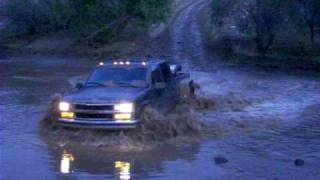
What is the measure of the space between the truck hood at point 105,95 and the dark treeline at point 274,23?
22.7 m

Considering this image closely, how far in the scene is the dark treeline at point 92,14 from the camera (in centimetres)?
4050

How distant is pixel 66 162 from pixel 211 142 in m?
3.48

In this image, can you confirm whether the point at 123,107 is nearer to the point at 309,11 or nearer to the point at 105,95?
the point at 105,95

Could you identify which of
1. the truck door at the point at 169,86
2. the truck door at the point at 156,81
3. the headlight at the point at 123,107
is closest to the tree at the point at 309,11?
the truck door at the point at 169,86

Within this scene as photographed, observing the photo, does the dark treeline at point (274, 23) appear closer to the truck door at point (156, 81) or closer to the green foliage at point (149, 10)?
the green foliage at point (149, 10)

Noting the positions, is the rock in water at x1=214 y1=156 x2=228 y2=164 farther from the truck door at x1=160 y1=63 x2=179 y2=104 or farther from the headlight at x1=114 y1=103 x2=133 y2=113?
the truck door at x1=160 y1=63 x2=179 y2=104

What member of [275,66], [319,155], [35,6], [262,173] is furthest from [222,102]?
[35,6]

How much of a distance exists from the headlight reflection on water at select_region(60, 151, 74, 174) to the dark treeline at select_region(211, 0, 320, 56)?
24547 mm

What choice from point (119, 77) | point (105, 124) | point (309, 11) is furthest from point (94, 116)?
point (309, 11)

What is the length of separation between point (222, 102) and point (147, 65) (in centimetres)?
605

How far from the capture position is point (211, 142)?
1512 centimetres

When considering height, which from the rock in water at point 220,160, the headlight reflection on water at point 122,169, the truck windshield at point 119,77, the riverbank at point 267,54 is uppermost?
the riverbank at point 267,54

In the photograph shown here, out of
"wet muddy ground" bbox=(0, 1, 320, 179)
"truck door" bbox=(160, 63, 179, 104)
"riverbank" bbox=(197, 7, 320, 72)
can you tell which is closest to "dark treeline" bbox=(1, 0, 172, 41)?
"riverbank" bbox=(197, 7, 320, 72)

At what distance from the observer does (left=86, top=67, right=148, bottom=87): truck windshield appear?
15.4 meters
